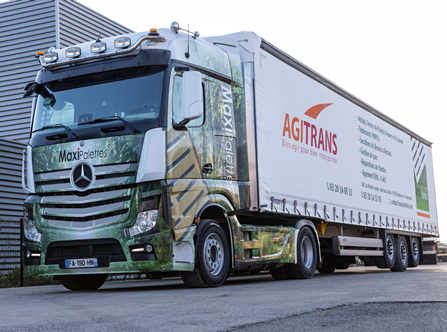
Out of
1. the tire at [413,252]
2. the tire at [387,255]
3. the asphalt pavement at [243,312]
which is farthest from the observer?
the tire at [413,252]

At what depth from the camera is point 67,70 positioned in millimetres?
8891

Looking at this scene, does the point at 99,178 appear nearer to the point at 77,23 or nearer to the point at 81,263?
the point at 81,263

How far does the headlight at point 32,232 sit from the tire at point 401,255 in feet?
36.8

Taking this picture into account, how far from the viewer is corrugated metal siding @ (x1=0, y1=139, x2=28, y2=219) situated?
15711 millimetres

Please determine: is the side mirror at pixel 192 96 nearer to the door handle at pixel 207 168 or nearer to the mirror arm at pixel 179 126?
the mirror arm at pixel 179 126

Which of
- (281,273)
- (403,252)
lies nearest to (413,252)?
(403,252)

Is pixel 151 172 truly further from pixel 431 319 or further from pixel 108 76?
pixel 431 319

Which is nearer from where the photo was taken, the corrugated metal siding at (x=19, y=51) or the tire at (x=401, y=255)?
the tire at (x=401, y=255)

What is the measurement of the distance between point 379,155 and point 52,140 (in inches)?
414

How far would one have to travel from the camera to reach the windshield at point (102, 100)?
27.0ft

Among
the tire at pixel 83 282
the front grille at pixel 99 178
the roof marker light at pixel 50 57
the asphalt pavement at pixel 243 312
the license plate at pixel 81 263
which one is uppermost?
the roof marker light at pixel 50 57

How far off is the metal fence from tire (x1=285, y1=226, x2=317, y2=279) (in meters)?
7.66

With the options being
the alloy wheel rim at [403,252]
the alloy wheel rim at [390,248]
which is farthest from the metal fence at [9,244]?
the alloy wheel rim at [403,252]

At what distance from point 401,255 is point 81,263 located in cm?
1186
